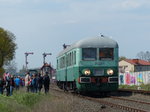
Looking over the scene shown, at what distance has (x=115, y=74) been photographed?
24.7 m

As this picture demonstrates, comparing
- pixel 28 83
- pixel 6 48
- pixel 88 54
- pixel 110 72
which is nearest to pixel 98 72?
pixel 110 72

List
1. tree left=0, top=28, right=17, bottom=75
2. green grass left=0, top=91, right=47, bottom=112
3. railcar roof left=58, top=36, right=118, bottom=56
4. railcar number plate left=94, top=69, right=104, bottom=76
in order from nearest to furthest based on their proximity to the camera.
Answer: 1. green grass left=0, top=91, right=47, bottom=112
2. railcar number plate left=94, top=69, right=104, bottom=76
3. railcar roof left=58, top=36, right=118, bottom=56
4. tree left=0, top=28, right=17, bottom=75

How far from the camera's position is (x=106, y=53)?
82.7ft

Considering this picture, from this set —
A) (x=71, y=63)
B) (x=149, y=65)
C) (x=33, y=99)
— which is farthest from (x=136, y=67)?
(x=33, y=99)

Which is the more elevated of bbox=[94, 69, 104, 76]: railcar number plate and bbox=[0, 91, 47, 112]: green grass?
bbox=[94, 69, 104, 76]: railcar number plate

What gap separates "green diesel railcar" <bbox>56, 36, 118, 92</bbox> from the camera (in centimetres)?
2444

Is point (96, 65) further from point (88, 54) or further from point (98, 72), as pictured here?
point (88, 54)

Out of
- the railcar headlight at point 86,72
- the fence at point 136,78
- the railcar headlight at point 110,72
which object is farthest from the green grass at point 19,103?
the fence at point 136,78

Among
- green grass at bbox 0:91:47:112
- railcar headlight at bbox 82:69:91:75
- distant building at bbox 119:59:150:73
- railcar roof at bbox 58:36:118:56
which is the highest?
distant building at bbox 119:59:150:73

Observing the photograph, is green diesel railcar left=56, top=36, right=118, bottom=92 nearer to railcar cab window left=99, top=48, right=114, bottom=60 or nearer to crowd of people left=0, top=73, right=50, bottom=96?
railcar cab window left=99, top=48, right=114, bottom=60

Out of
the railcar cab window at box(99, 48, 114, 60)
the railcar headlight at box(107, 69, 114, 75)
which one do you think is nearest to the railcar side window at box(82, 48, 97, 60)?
the railcar cab window at box(99, 48, 114, 60)

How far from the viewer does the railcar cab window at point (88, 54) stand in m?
25.0

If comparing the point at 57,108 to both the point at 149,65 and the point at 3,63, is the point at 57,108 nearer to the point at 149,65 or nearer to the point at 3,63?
the point at 3,63

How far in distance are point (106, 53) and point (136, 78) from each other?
26.9 meters
